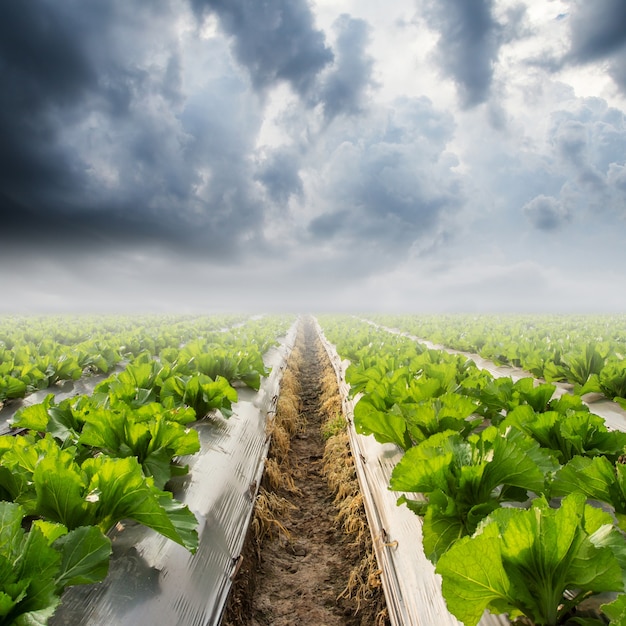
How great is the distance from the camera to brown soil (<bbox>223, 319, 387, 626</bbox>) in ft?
7.47

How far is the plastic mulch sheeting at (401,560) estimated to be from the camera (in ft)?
5.35

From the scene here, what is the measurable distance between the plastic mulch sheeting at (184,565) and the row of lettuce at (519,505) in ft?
3.25

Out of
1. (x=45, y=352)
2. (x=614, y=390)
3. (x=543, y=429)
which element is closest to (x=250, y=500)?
(x=543, y=429)

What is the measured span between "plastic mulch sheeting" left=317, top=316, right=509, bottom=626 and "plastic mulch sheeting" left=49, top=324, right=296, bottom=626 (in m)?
0.83

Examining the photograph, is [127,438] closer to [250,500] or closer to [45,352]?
[250,500]

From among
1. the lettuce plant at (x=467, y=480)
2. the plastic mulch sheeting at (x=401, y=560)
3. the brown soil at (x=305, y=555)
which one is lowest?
the brown soil at (x=305, y=555)

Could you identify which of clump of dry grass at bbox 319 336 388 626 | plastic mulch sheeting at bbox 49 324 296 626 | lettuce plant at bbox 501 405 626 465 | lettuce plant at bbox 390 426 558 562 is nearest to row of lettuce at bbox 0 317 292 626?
plastic mulch sheeting at bbox 49 324 296 626

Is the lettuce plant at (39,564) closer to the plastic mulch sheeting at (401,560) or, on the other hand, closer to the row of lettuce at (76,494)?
the row of lettuce at (76,494)

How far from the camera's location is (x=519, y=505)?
6.57 ft

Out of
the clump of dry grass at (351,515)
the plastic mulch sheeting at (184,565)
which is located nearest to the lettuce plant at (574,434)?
the clump of dry grass at (351,515)

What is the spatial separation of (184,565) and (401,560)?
108 cm

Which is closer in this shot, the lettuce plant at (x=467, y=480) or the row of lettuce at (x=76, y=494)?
the row of lettuce at (x=76, y=494)

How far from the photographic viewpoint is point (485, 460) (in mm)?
1628

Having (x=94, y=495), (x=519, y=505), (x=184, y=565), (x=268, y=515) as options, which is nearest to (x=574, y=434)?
(x=519, y=505)
